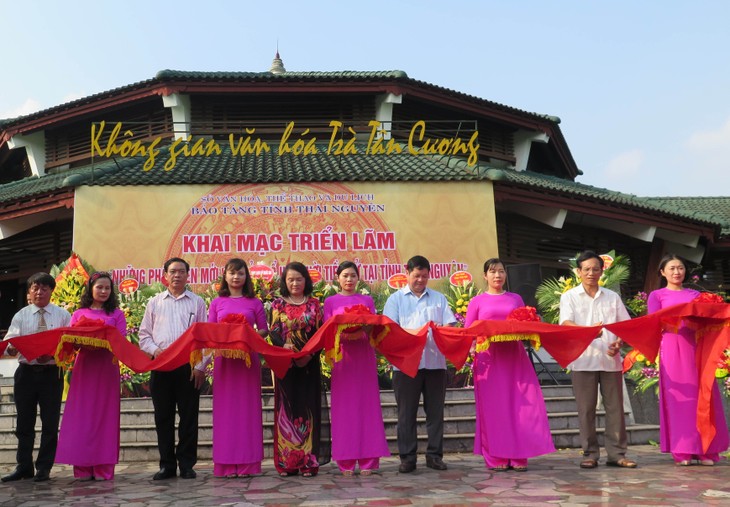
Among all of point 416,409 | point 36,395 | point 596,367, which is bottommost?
point 416,409

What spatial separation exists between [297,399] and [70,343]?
1989 mm

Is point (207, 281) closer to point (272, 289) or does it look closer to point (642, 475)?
point (272, 289)

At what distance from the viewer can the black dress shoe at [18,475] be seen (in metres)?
6.00

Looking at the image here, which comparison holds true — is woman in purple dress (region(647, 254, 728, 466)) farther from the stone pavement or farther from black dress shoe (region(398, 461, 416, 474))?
black dress shoe (region(398, 461, 416, 474))

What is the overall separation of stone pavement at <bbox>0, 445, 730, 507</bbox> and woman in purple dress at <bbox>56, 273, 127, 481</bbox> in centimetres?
20

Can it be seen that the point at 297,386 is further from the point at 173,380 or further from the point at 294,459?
the point at 173,380

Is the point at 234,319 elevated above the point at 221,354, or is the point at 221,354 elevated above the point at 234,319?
the point at 234,319

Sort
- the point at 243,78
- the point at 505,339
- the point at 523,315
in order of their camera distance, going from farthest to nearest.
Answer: the point at 243,78
the point at 523,315
the point at 505,339

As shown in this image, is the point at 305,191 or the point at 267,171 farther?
the point at 267,171

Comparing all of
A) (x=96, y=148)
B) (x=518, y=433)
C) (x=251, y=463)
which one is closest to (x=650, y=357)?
(x=518, y=433)

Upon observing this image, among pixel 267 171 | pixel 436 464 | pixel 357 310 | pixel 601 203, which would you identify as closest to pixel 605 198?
pixel 601 203

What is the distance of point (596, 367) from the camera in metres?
6.12

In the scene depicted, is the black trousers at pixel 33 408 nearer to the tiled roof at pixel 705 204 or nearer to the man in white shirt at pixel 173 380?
the man in white shirt at pixel 173 380

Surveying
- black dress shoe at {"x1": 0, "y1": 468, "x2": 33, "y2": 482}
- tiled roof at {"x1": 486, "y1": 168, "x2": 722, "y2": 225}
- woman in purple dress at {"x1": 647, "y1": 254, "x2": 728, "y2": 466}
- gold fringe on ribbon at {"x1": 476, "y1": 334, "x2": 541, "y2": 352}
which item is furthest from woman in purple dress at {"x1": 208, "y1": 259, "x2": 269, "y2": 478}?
tiled roof at {"x1": 486, "y1": 168, "x2": 722, "y2": 225}
